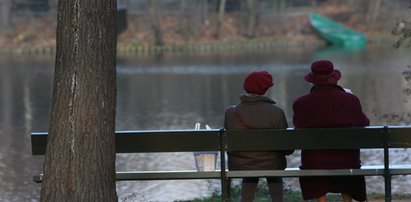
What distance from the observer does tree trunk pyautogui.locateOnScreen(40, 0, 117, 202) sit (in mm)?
6691

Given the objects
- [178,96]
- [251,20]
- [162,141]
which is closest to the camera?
[162,141]

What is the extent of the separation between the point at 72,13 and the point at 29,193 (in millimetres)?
6209

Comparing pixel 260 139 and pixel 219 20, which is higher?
pixel 219 20

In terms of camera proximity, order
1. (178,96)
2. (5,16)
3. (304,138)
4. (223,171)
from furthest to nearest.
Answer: (5,16), (178,96), (223,171), (304,138)

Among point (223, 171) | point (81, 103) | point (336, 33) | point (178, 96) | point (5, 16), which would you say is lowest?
point (178, 96)

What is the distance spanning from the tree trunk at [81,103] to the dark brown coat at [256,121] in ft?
3.91

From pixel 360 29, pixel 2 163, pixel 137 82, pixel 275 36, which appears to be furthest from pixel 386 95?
pixel 360 29

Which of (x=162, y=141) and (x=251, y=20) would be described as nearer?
(x=162, y=141)

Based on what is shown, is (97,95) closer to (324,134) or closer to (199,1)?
(324,134)

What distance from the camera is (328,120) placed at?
737 centimetres

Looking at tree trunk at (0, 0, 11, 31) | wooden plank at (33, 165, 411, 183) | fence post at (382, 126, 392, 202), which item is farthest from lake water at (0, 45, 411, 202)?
tree trunk at (0, 0, 11, 31)

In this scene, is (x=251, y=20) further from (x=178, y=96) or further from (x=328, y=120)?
(x=328, y=120)

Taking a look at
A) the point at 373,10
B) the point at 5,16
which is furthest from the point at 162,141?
the point at 373,10

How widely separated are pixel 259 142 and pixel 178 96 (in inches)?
788
